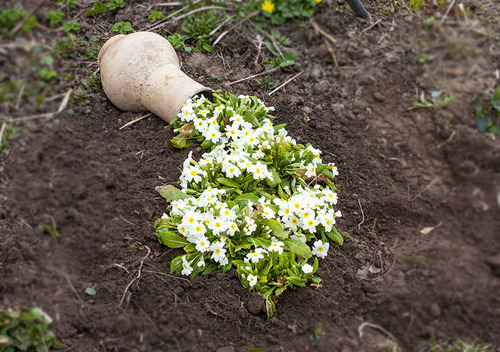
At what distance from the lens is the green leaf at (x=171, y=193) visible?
325cm

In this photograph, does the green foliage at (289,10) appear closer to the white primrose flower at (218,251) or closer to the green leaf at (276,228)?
the green leaf at (276,228)

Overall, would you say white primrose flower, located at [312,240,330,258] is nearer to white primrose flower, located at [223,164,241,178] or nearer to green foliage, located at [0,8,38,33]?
white primrose flower, located at [223,164,241,178]

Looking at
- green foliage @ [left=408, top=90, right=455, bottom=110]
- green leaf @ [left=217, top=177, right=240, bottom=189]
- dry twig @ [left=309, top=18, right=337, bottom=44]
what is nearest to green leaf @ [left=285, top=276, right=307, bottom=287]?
green leaf @ [left=217, top=177, right=240, bottom=189]

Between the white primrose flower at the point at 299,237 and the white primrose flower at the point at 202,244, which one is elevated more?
the white primrose flower at the point at 202,244

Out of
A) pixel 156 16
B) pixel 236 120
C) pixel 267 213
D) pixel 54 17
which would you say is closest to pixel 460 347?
pixel 267 213

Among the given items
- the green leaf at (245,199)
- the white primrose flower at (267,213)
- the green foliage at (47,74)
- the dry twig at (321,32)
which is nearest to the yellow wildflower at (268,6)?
the dry twig at (321,32)

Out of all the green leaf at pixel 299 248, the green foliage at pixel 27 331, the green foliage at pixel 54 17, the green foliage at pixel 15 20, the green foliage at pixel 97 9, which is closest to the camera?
the green foliage at pixel 27 331

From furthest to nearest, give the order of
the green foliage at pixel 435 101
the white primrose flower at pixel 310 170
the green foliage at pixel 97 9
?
the green foliage at pixel 97 9 → the green foliage at pixel 435 101 → the white primrose flower at pixel 310 170

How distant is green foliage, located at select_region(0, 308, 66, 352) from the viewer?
2.58 meters

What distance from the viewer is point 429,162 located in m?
3.54

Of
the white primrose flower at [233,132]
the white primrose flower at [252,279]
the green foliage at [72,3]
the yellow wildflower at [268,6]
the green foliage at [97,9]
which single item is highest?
the yellow wildflower at [268,6]

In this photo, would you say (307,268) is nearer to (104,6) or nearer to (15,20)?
(15,20)

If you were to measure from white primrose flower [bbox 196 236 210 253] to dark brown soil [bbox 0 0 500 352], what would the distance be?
0.22 meters

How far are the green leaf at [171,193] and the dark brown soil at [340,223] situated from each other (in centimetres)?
14
